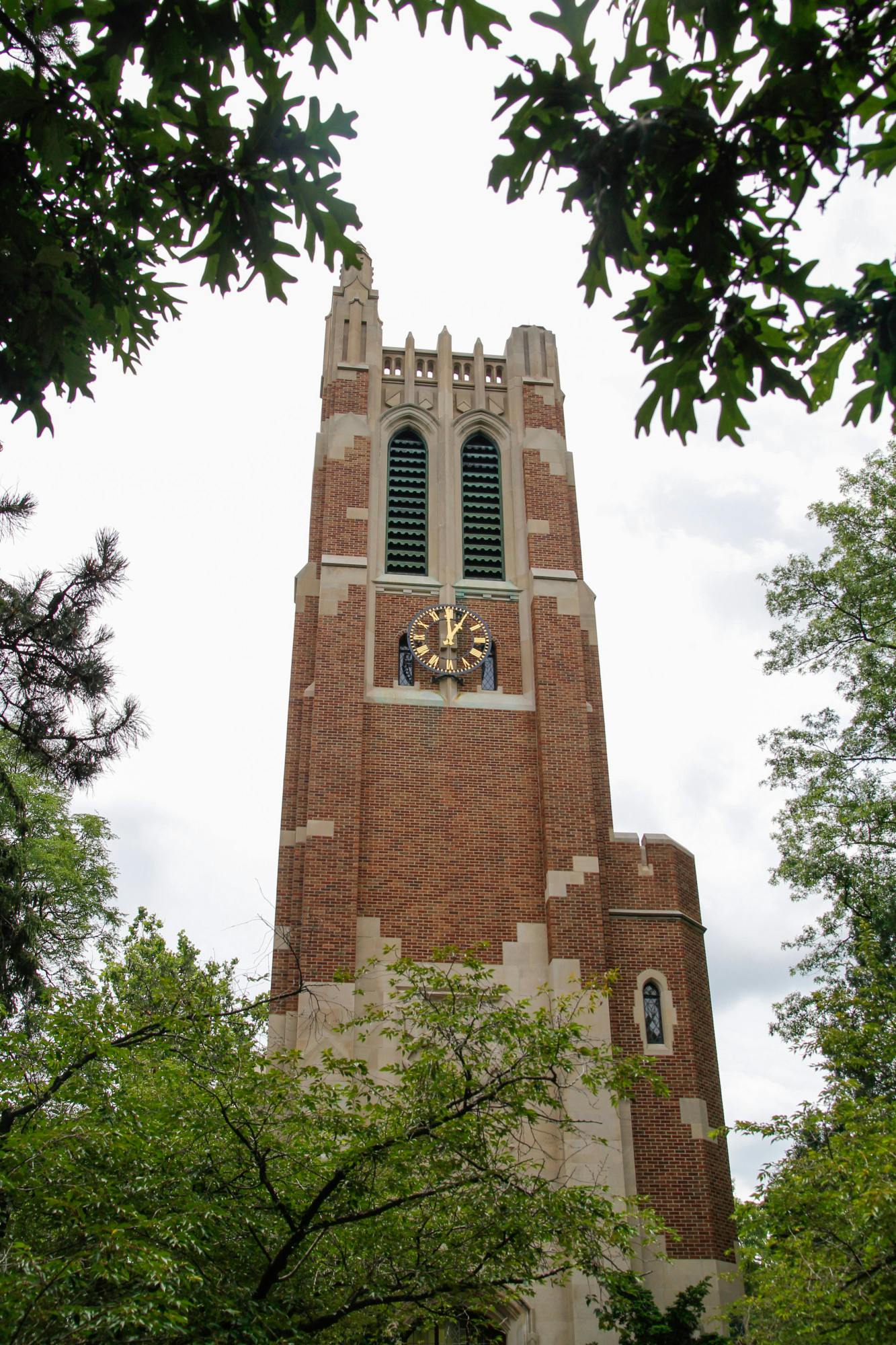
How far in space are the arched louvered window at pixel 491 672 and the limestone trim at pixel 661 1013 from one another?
516 cm

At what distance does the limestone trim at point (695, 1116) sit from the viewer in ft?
57.1

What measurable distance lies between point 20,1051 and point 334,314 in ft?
59.2

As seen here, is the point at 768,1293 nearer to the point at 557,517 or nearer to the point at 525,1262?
the point at 525,1262

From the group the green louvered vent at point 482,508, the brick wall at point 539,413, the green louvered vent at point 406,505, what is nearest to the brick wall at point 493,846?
the green louvered vent at point 406,505

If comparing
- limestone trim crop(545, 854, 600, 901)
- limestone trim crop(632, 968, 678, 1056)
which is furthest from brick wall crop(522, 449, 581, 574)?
limestone trim crop(632, 968, 678, 1056)

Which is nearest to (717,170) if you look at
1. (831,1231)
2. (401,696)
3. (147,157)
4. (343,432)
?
(147,157)

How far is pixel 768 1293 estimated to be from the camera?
11.1 m

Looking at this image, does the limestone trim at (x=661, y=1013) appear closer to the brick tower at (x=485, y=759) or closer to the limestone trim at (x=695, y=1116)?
the brick tower at (x=485, y=759)

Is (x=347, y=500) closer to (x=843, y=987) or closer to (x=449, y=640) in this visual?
(x=449, y=640)

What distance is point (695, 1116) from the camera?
57.5 ft

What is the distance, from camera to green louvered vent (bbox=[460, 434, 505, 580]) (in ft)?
72.5

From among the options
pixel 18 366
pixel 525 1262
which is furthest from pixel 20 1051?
pixel 18 366

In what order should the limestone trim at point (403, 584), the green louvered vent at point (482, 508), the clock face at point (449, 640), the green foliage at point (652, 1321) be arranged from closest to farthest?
the green foliage at point (652, 1321) < the clock face at point (449, 640) < the limestone trim at point (403, 584) < the green louvered vent at point (482, 508)

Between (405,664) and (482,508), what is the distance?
3.77 meters
